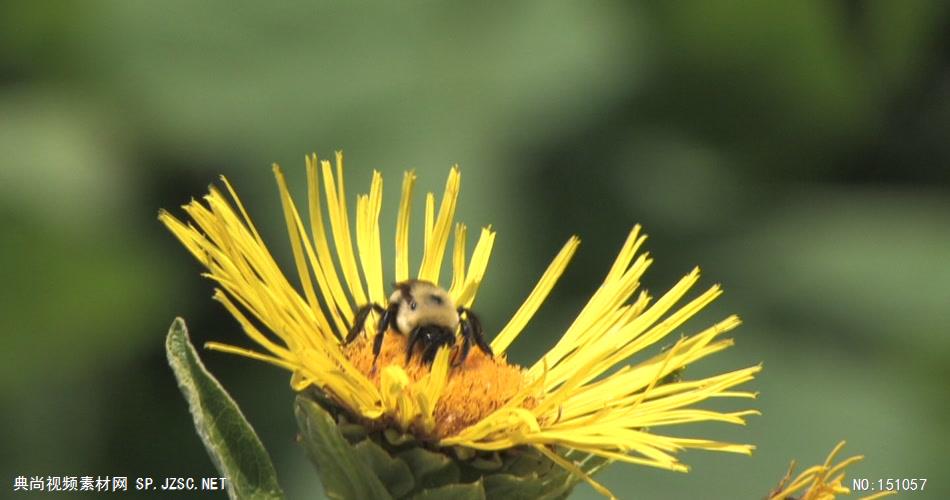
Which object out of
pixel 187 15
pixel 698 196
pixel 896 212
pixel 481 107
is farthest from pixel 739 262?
pixel 187 15

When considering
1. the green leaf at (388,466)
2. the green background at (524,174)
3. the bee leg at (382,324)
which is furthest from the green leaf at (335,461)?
the green background at (524,174)

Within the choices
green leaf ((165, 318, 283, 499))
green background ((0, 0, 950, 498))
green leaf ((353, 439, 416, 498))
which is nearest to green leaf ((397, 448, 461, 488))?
green leaf ((353, 439, 416, 498))

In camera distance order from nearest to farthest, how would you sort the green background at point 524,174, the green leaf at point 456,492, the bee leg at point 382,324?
the green leaf at point 456,492 < the bee leg at point 382,324 < the green background at point 524,174

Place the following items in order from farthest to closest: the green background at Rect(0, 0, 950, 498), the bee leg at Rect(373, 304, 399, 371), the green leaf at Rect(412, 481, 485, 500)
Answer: the green background at Rect(0, 0, 950, 498) → the bee leg at Rect(373, 304, 399, 371) → the green leaf at Rect(412, 481, 485, 500)

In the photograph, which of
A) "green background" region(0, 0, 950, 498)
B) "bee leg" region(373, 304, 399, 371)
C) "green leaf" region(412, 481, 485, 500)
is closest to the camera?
"green leaf" region(412, 481, 485, 500)

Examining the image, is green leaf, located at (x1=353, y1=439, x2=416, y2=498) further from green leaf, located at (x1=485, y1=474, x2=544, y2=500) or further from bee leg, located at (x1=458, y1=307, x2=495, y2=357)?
bee leg, located at (x1=458, y1=307, x2=495, y2=357)

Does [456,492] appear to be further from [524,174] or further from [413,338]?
[524,174]

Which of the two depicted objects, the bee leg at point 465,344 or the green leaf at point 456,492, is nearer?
the green leaf at point 456,492

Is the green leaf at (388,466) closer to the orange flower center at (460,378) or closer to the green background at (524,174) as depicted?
the orange flower center at (460,378)

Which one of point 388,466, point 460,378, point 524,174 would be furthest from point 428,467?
point 524,174
